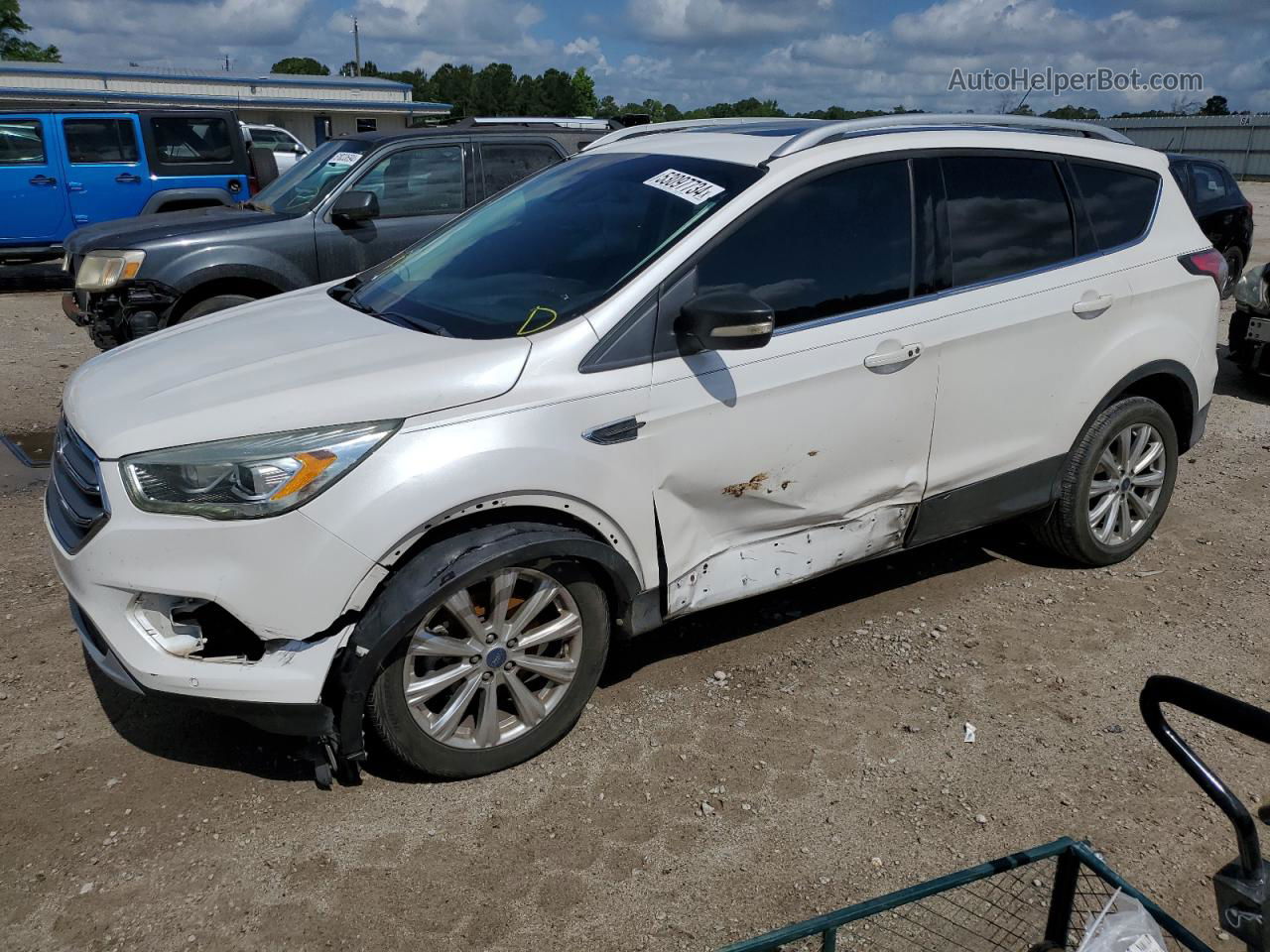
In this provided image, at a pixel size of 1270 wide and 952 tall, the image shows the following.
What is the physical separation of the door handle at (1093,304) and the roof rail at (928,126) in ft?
2.54

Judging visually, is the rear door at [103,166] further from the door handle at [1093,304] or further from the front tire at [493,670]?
the door handle at [1093,304]

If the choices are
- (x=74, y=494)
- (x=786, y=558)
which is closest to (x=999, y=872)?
(x=786, y=558)

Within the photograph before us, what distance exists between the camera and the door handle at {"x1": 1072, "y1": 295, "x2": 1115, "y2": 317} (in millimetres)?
4234

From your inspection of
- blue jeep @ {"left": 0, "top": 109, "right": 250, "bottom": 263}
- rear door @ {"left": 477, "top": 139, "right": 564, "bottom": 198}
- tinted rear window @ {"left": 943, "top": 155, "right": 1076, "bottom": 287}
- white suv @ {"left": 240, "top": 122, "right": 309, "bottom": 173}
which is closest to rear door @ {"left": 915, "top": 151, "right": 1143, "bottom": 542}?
tinted rear window @ {"left": 943, "top": 155, "right": 1076, "bottom": 287}

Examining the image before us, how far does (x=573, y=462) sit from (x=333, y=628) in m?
0.83

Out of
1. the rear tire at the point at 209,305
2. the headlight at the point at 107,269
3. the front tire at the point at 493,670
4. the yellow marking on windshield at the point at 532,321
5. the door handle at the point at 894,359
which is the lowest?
the front tire at the point at 493,670

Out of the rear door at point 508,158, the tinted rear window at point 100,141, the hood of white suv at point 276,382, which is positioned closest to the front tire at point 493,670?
the hood of white suv at point 276,382

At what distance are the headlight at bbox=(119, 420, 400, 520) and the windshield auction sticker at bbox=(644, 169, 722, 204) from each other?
1.45 metres

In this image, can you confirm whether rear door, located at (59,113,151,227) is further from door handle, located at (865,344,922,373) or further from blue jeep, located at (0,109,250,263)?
door handle, located at (865,344,922,373)

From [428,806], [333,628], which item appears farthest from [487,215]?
[428,806]

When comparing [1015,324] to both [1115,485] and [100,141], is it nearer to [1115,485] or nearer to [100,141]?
[1115,485]

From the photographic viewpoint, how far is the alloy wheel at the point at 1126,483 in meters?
4.64

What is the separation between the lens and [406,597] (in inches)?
114

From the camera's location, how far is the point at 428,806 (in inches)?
124
